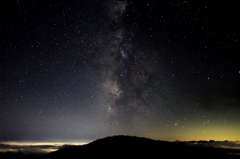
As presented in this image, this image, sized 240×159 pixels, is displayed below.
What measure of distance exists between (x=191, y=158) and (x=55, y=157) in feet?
62.8

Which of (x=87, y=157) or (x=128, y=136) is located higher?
(x=128, y=136)

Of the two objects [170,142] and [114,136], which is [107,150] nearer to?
[114,136]

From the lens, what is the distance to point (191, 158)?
1625 cm

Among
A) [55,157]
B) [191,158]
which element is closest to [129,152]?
[191,158]

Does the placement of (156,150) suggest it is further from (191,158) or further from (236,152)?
(236,152)

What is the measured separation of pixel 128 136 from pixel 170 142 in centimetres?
→ 699

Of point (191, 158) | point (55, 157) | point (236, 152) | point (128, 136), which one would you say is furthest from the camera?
point (128, 136)

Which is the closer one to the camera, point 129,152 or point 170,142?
point 129,152

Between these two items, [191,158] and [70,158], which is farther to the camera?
[70,158]

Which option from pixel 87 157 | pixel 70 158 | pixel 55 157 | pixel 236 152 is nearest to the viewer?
pixel 236 152

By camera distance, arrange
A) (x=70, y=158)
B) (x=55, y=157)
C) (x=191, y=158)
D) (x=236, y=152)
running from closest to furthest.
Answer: (x=191, y=158) → (x=236, y=152) → (x=70, y=158) → (x=55, y=157)

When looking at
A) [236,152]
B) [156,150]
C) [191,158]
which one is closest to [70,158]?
[156,150]

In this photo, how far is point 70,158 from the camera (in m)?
20.1

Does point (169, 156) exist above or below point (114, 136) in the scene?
below
